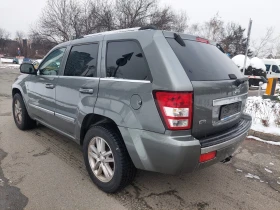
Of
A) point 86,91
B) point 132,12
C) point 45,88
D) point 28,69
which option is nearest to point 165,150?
point 86,91

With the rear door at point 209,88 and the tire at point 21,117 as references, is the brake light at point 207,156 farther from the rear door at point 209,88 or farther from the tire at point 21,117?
the tire at point 21,117

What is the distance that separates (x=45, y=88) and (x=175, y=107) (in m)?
2.51

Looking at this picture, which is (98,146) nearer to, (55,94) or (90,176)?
(90,176)

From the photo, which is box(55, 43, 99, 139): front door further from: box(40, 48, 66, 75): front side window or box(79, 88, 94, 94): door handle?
box(40, 48, 66, 75): front side window

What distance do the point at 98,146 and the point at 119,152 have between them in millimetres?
397

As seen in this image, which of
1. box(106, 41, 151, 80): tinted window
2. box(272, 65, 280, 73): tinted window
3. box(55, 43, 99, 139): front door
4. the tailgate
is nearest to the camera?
the tailgate

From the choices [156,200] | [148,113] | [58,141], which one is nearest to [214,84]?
[148,113]

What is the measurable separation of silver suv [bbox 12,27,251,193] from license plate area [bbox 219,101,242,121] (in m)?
0.01

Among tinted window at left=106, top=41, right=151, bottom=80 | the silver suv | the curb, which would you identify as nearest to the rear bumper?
the silver suv

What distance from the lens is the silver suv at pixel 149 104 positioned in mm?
2055

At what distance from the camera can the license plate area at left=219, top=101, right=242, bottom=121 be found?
240 cm

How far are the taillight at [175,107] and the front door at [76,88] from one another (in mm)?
929

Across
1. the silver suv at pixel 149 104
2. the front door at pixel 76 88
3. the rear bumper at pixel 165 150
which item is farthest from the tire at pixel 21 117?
the rear bumper at pixel 165 150

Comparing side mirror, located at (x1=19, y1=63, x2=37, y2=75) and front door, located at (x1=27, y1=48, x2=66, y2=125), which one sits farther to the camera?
side mirror, located at (x1=19, y1=63, x2=37, y2=75)
